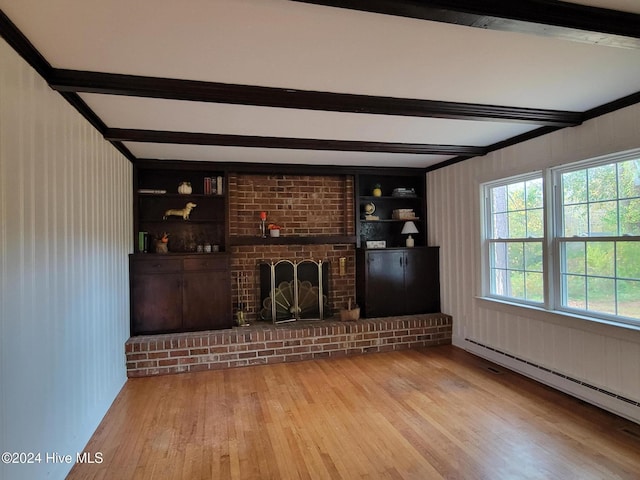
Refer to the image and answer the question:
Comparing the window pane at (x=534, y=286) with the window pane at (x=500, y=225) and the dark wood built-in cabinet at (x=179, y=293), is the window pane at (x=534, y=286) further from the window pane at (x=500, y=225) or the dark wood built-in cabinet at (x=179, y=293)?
the dark wood built-in cabinet at (x=179, y=293)

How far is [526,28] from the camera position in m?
1.73

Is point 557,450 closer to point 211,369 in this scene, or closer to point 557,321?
point 557,321

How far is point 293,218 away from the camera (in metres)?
5.34

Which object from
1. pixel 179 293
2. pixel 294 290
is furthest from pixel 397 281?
pixel 179 293

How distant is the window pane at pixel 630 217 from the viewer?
9.41 ft

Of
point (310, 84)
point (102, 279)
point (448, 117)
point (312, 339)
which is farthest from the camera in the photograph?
point (312, 339)

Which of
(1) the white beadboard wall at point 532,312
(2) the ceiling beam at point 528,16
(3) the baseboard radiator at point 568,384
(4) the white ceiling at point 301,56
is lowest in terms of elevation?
(3) the baseboard radiator at point 568,384

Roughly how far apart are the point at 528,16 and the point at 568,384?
127 inches

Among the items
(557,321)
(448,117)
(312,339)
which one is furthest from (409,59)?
(312,339)

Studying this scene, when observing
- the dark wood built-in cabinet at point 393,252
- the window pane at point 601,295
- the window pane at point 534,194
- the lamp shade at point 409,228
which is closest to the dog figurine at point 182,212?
the dark wood built-in cabinet at point 393,252

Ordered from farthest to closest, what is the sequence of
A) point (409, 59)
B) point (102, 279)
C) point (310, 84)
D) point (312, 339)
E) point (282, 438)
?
point (312, 339) → point (102, 279) → point (282, 438) → point (310, 84) → point (409, 59)

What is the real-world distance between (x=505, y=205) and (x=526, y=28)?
2.85 metres

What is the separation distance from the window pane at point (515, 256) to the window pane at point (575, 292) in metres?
0.55

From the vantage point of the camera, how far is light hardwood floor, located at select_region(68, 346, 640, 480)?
2340mm
